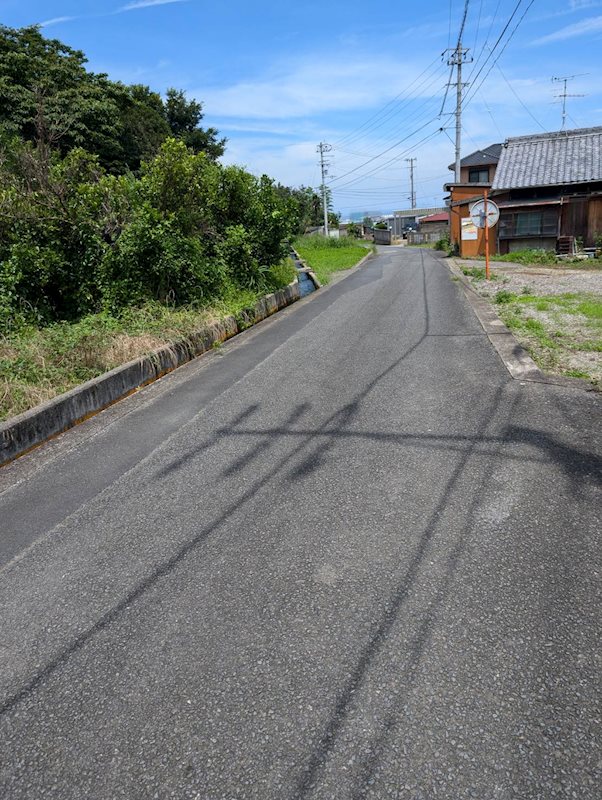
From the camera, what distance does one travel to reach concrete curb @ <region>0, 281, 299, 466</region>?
5086mm

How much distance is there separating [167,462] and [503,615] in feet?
9.84

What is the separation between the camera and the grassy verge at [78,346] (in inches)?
230

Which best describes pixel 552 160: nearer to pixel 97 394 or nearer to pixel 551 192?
pixel 551 192

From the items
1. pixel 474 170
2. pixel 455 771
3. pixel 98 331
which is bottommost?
pixel 455 771

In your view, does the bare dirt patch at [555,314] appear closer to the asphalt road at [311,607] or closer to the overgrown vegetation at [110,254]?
the asphalt road at [311,607]

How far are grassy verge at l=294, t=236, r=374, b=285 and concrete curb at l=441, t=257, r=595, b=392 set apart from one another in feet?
34.8

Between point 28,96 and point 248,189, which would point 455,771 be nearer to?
point 248,189

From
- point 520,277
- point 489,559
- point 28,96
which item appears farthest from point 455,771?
point 28,96

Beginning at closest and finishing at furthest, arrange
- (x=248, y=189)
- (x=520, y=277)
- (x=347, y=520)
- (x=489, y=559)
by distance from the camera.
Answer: (x=489, y=559) → (x=347, y=520) → (x=248, y=189) → (x=520, y=277)

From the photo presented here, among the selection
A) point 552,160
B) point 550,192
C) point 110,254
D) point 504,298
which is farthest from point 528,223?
point 110,254

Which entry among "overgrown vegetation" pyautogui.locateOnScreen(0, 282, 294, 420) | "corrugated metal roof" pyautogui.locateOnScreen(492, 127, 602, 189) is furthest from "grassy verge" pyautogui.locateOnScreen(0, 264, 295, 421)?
"corrugated metal roof" pyautogui.locateOnScreen(492, 127, 602, 189)

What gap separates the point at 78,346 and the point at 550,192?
2327cm

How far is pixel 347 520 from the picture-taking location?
3.55 metres

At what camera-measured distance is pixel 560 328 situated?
870cm
